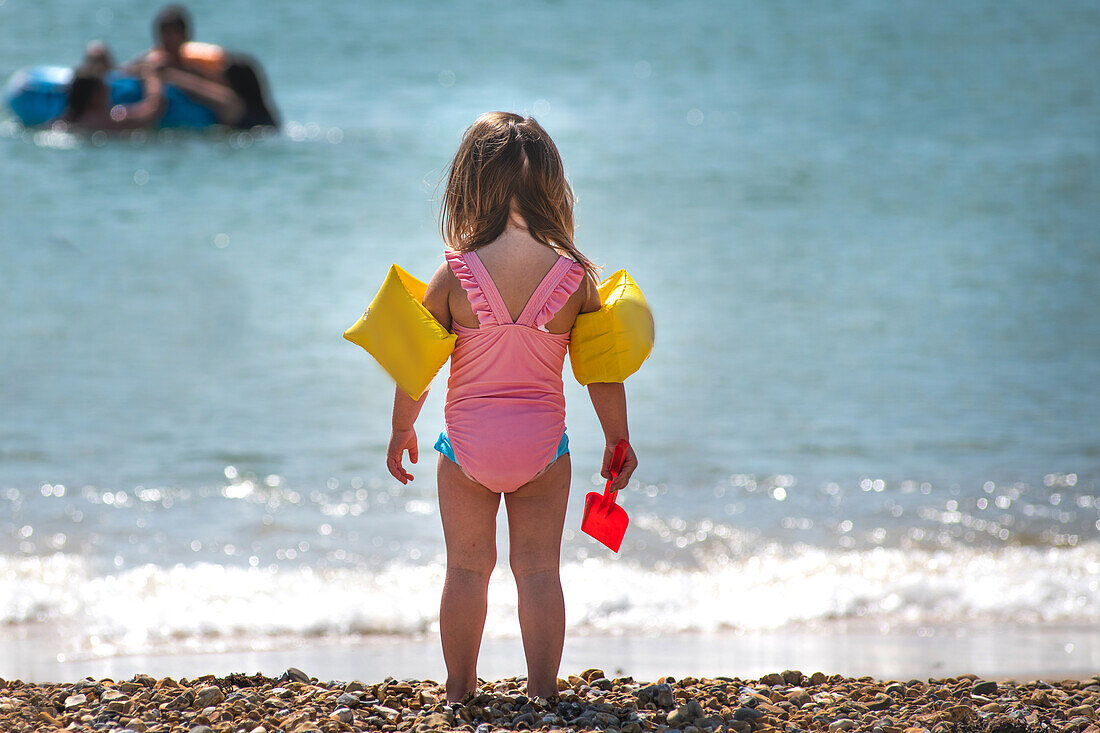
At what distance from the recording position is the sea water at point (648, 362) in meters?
4.14

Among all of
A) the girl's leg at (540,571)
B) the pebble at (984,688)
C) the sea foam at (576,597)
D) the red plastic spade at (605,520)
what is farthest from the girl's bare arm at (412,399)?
the pebble at (984,688)

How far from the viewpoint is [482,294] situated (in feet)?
8.66

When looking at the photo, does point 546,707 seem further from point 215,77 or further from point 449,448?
point 215,77

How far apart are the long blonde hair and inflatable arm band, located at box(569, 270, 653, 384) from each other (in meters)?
0.12

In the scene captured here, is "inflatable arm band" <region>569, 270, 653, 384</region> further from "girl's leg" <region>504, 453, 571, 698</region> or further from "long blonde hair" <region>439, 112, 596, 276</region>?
"girl's leg" <region>504, 453, 571, 698</region>

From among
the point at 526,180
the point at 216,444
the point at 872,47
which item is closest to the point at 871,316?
the point at 216,444

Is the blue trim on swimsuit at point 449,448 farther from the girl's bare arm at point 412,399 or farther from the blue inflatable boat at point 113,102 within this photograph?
the blue inflatable boat at point 113,102

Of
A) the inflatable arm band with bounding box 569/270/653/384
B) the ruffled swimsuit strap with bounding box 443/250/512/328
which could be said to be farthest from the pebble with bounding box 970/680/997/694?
the ruffled swimsuit strap with bounding box 443/250/512/328

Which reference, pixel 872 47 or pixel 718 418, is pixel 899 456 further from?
pixel 872 47

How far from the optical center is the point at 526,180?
2705mm

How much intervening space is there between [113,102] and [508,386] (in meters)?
13.6

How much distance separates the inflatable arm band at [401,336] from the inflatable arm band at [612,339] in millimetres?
337

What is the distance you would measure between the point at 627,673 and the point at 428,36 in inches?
725

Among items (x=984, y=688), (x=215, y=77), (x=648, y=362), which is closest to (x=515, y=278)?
(x=984, y=688)
